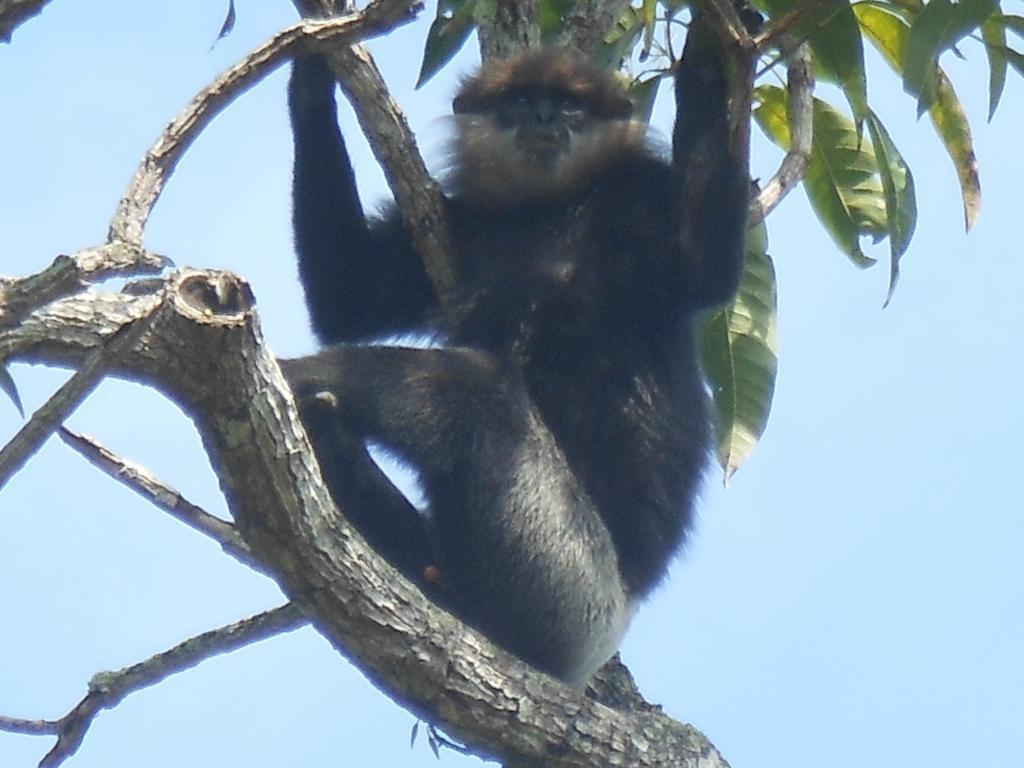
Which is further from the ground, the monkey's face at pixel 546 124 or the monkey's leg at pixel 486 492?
the monkey's face at pixel 546 124

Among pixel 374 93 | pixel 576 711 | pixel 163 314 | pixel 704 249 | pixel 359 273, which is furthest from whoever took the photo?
pixel 359 273

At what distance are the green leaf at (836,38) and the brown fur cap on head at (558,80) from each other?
963 mm

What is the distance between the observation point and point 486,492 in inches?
212

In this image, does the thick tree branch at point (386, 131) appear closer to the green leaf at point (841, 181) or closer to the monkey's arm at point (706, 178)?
the monkey's arm at point (706, 178)

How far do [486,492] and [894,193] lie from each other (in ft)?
6.07

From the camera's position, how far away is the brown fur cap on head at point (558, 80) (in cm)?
639

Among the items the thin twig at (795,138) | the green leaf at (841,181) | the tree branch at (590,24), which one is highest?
the tree branch at (590,24)

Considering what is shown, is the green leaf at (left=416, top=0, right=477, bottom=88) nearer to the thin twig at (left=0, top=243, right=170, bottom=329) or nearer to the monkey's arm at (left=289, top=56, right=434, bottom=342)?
the monkey's arm at (left=289, top=56, right=434, bottom=342)

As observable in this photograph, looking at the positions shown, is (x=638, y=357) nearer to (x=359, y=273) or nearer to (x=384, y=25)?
(x=359, y=273)

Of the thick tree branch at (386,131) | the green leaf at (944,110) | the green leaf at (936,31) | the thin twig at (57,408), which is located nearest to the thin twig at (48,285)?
the thin twig at (57,408)

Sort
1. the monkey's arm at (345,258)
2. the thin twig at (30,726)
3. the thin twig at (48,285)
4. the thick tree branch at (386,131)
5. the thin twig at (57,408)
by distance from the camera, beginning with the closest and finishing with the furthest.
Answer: the thin twig at (57,408) < the thin twig at (48,285) < the thin twig at (30,726) < the thick tree branch at (386,131) < the monkey's arm at (345,258)

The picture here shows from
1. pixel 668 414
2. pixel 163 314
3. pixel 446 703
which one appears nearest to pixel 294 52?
pixel 163 314

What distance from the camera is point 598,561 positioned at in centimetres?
568

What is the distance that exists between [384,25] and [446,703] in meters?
1.82
